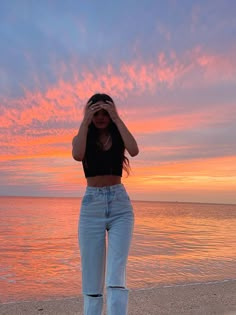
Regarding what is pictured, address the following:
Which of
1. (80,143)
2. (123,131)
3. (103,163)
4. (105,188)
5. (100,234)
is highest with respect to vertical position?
(123,131)

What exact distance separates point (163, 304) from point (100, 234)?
10.6 feet

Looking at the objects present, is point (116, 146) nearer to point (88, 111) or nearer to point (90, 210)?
point (88, 111)

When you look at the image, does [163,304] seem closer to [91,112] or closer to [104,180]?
[104,180]

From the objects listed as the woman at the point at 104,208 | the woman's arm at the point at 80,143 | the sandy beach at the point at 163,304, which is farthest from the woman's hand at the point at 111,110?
the sandy beach at the point at 163,304

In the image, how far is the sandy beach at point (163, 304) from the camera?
18.4 ft

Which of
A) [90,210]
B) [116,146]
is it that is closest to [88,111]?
[116,146]

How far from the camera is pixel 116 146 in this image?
140 inches

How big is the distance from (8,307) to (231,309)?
3.49m

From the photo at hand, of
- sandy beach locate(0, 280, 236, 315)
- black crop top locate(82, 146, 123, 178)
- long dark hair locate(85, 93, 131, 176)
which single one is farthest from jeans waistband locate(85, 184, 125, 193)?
sandy beach locate(0, 280, 236, 315)

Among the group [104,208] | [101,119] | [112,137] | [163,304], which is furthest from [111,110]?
[163,304]

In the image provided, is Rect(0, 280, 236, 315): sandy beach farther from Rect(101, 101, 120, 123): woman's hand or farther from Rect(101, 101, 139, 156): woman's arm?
Rect(101, 101, 120, 123): woman's hand

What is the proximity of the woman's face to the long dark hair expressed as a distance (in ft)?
0.13

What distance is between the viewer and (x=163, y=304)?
601 cm

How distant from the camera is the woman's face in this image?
3.61m
